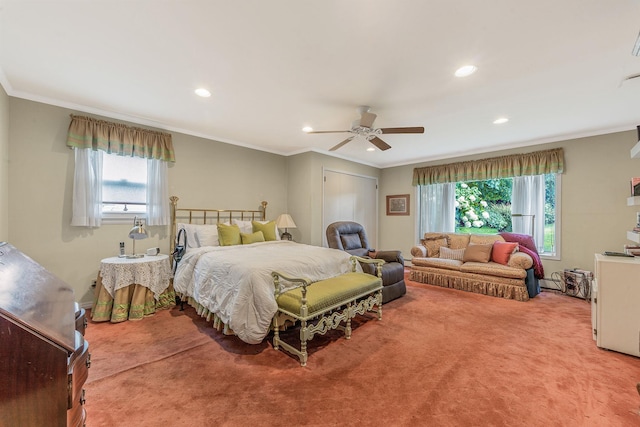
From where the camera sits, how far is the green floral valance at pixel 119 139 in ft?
10.3

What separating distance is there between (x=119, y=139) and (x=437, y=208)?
5.84 meters

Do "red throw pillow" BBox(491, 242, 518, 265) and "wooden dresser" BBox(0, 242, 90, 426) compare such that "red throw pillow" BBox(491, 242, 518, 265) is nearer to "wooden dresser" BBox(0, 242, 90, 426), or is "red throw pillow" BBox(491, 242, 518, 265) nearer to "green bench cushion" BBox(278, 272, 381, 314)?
"green bench cushion" BBox(278, 272, 381, 314)

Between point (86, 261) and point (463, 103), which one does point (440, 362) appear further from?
point (86, 261)

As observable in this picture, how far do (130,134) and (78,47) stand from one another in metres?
1.57

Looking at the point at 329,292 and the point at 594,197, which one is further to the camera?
the point at 594,197

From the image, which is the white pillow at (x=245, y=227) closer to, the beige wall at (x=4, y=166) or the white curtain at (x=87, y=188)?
the white curtain at (x=87, y=188)

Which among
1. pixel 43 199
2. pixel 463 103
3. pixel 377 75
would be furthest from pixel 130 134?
pixel 463 103

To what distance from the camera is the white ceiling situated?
66.9 inches

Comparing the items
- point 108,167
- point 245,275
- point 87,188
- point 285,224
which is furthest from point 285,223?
point 87,188

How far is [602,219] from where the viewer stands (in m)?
4.05

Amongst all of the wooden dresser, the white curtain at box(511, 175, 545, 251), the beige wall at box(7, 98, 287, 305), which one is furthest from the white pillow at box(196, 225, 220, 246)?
the white curtain at box(511, 175, 545, 251)

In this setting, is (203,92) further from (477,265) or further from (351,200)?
(477,265)

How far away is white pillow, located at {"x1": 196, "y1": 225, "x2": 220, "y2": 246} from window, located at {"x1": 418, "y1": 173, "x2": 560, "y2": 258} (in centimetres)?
448

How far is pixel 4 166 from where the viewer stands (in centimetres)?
274
